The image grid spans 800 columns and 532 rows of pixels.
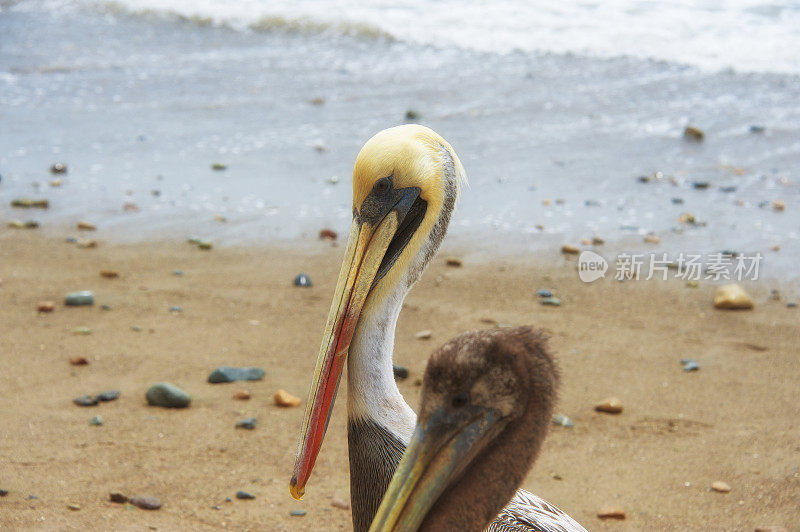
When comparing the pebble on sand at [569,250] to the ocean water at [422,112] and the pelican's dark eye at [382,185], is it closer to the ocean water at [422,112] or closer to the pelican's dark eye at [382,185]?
the ocean water at [422,112]

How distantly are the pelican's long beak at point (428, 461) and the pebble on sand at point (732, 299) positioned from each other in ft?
15.1

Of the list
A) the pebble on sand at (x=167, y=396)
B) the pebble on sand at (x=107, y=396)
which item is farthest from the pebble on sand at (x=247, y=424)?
the pebble on sand at (x=107, y=396)

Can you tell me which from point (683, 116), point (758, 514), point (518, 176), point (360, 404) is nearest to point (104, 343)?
point (360, 404)

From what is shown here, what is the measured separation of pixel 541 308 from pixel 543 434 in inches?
164

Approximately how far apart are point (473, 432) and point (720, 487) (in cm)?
273

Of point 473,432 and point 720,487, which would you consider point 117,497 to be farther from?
point 720,487

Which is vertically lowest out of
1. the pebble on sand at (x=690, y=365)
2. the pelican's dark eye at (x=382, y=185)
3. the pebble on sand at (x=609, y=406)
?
the pebble on sand at (x=609, y=406)

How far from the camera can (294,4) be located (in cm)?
1728

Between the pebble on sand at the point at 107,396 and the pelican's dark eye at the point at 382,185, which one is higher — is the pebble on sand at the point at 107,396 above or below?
below

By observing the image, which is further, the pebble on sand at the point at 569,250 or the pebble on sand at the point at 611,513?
the pebble on sand at the point at 569,250

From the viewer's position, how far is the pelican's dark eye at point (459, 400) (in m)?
2.41

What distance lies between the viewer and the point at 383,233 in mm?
3662

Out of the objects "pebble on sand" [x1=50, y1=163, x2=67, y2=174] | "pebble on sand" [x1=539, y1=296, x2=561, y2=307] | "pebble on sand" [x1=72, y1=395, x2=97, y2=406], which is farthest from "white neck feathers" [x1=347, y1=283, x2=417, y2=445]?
"pebble on sand" [x1=50, y1=163, x2=67, y2=174]

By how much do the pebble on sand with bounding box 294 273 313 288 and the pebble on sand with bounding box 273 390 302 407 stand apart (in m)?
1.69
